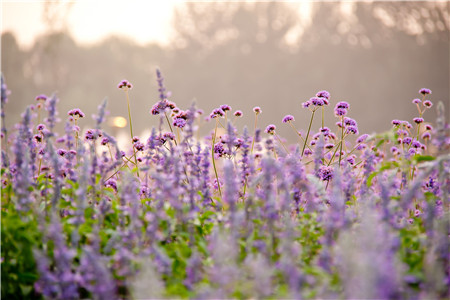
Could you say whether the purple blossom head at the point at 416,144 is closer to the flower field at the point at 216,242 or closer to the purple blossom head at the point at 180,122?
the flower field at the point at 216,242

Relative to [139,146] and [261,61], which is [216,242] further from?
[261,61]

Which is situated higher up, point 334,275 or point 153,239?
point 153,239

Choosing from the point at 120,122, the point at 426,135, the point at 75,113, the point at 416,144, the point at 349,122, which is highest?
the point at 120,122

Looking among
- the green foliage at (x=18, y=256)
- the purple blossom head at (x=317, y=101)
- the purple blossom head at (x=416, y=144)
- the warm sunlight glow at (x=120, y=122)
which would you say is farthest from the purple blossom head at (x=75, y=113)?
the purple blossom head at (x=416, y=144)

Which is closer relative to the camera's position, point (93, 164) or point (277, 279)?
point (277, 279)

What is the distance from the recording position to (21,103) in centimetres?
4416

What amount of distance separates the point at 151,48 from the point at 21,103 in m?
22.1

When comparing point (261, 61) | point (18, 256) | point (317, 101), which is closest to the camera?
point (18, 256)

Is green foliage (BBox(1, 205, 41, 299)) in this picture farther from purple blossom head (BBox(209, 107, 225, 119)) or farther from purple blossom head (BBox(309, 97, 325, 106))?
purple blossom head (BBox(309, 97, 325, 106))

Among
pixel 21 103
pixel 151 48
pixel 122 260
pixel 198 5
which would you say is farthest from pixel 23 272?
pixel 151 48

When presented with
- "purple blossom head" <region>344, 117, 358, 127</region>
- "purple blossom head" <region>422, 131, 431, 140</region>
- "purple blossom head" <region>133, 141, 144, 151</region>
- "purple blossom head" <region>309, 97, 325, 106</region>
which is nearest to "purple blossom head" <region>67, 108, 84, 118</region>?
"purple blossom head" <region>133, 141, 144, 151</region>

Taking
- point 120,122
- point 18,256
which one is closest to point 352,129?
point 18,256

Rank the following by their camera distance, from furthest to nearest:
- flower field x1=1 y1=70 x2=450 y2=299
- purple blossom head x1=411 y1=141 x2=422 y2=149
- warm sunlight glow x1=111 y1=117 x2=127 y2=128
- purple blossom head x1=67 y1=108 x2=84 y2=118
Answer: warm sunlight glow x1=111 y1=117 x2=127 y2=128 → purple blossom head x1=411 y1=141 x2=422 y2=149 → purple blossom head x1=67 y1=108 x2=84 y2=118 → flower field x1=1 y1=70 x2=450 y2=299

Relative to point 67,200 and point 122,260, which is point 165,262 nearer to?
point 122,260
